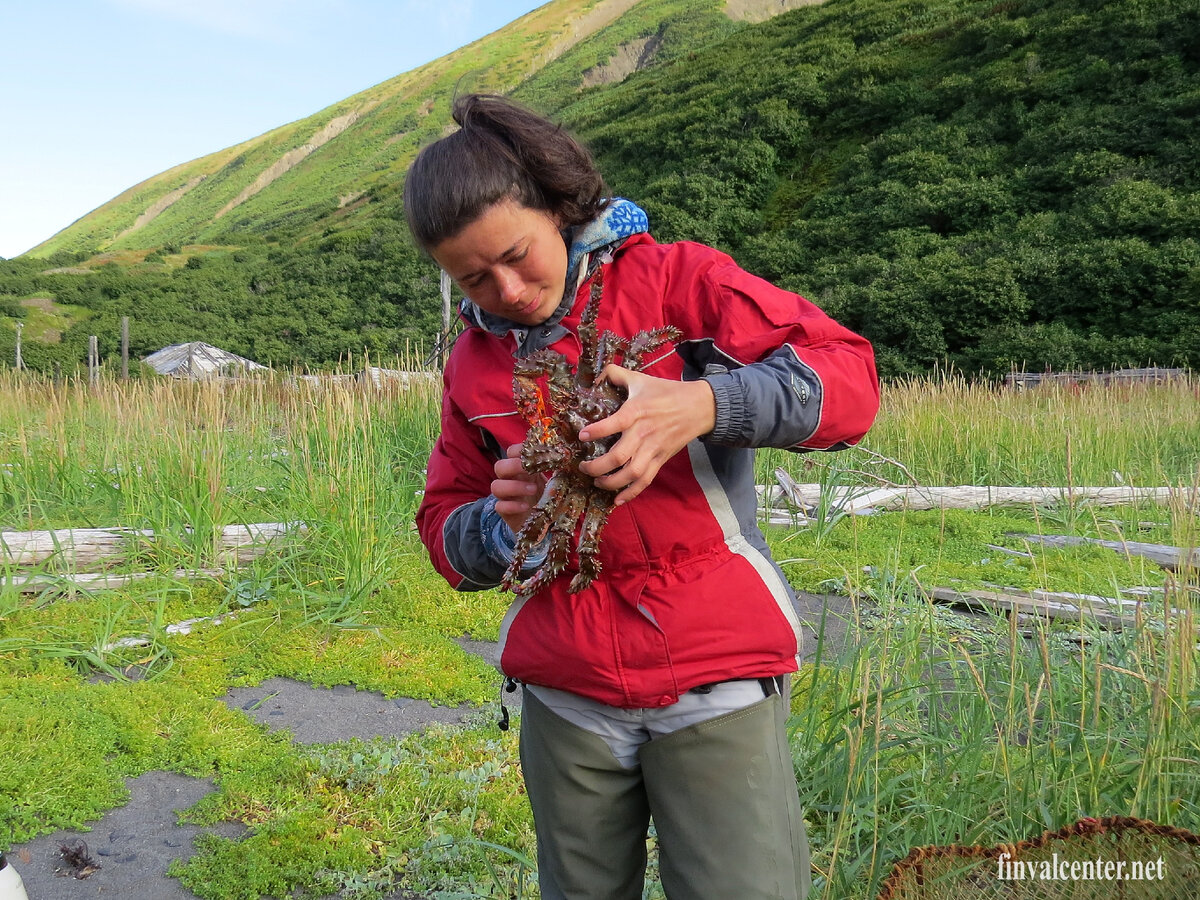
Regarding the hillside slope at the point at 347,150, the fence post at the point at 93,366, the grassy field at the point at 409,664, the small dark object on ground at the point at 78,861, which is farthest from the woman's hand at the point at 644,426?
the hillside slope at the point at 347,150

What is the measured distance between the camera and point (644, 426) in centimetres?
113

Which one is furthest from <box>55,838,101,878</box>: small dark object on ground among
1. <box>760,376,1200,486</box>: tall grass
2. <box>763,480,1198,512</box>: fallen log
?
<box>760,376,1200,486</box>: tall grass

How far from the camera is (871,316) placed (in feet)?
59.1

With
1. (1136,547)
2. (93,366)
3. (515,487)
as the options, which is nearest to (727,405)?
(515,487)

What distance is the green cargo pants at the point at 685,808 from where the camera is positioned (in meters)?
1.32

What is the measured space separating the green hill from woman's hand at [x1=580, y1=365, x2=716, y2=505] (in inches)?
41.8

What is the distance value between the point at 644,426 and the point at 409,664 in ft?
10.6

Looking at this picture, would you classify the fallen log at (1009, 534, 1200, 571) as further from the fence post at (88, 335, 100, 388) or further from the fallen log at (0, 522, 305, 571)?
the fence post at (88, 335, 100, 388)

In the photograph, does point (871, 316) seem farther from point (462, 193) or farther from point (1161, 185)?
A: point (462, 193)

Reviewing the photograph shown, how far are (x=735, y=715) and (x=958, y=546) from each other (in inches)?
201

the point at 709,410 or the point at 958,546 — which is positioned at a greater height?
the point at 709,410

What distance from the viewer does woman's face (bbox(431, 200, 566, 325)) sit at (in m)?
1.43

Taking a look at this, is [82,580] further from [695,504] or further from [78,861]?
[695,504]

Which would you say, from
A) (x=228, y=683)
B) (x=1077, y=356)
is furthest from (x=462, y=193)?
(x=1077, y=356)
